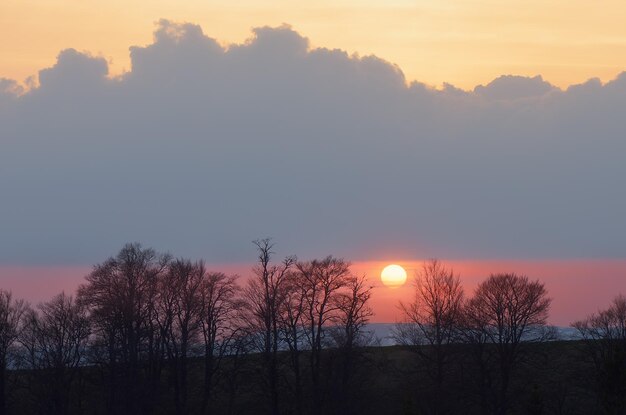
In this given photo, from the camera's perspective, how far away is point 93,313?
98500 mm

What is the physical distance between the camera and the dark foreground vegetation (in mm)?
93875

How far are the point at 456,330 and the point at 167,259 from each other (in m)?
28.9

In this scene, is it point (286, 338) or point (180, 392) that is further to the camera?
point (180, 392)

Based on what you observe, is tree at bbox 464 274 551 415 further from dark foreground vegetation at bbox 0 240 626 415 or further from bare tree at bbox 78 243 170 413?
bare tree at bbox 78 243 170 413

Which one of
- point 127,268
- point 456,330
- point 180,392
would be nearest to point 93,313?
point 127,268

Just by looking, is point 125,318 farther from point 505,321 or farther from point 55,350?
point 505,321

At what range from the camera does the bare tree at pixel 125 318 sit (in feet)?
315

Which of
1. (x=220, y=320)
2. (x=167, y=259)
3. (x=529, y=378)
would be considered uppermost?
(x=167, y=259)

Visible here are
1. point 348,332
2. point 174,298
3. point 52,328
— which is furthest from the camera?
point 52,328

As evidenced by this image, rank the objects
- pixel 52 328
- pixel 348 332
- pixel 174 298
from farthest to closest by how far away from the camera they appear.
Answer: pixel 52 328 < pixel 174 298 < pixel 348 332

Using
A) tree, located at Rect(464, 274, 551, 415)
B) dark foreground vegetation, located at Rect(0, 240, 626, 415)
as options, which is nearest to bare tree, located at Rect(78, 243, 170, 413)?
dark foreground vegetation, located at Rect(0, 240, 626, 415)

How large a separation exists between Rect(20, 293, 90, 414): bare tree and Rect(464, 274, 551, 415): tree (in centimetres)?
3791

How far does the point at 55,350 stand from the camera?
341ft

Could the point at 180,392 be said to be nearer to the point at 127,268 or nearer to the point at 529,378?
the point at 127,268
